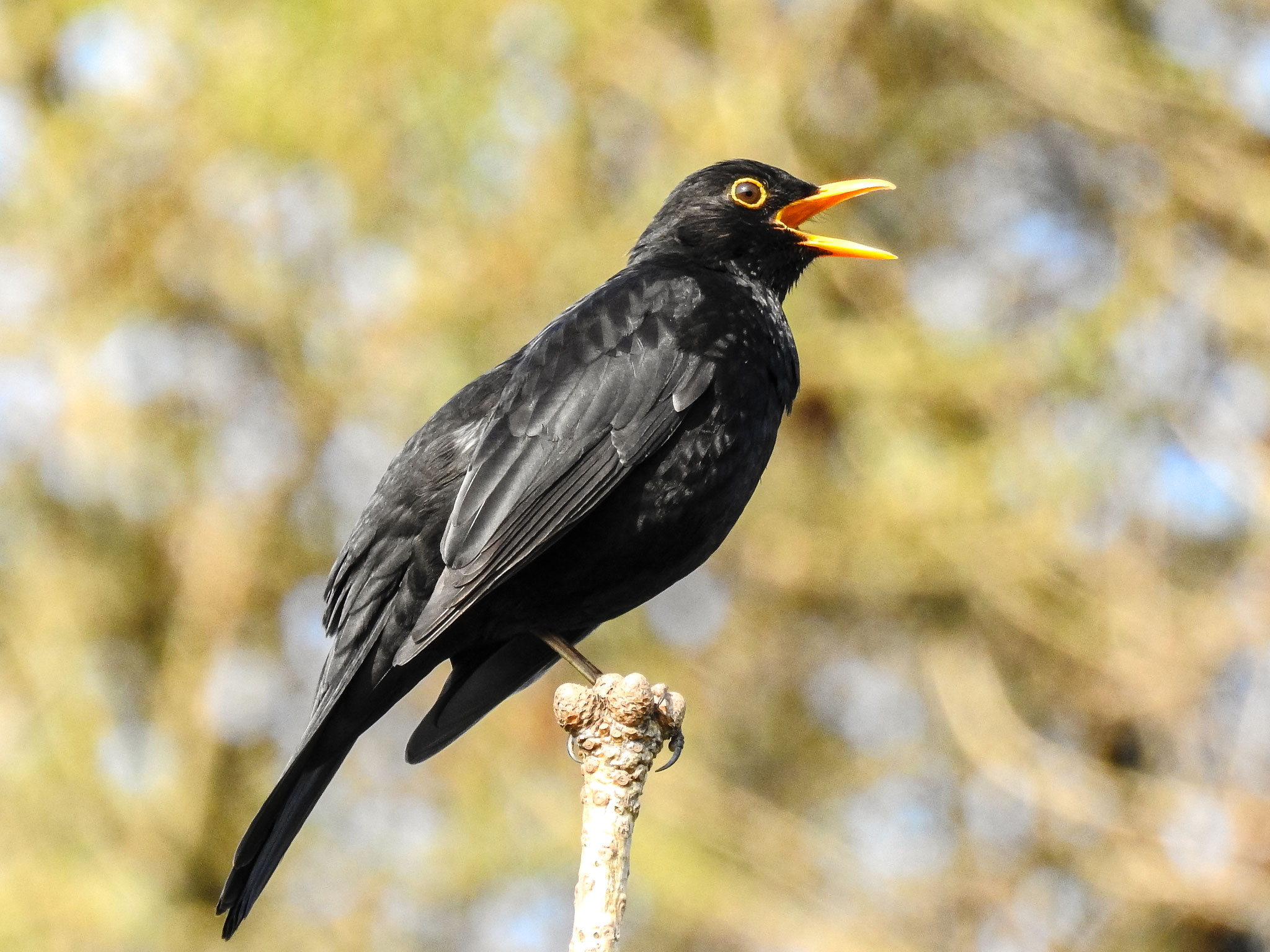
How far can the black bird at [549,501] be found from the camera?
369 cm

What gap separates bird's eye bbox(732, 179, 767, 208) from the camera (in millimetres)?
4789

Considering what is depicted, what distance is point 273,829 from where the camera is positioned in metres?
3.79

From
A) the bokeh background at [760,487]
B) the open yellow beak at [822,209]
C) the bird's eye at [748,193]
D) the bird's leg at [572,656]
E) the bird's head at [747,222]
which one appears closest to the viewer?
the bird's leg at [572,656]

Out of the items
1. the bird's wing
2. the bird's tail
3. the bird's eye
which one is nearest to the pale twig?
the bird's wing

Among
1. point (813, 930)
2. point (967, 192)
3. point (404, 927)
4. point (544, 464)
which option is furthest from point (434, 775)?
point (544, 464)

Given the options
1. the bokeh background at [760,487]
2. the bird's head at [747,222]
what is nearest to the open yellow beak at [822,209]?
the bird's head at [747,222]

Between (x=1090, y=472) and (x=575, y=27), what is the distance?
4825 mm

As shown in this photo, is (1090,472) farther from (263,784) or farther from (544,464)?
(263,784)

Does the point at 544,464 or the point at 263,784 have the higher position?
the point at 263,784

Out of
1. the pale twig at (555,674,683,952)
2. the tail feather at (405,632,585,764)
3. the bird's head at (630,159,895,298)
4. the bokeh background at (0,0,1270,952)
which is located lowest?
the pale twig at (555,674,683,952)

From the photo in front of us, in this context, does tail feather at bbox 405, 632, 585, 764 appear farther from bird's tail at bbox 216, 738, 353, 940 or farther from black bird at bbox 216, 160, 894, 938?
bird's tail at bbox 216, 738, 353, 940

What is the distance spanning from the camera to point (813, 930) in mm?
10383

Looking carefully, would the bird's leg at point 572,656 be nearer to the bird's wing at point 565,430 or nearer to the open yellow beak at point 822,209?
the bird's wing at point 565,430

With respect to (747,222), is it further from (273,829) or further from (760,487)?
(760,487)
